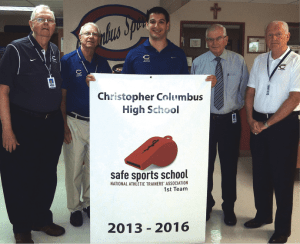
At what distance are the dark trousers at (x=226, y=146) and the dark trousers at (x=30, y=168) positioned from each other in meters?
1.32

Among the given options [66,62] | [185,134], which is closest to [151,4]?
[66,62]

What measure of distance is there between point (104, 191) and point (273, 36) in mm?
1745

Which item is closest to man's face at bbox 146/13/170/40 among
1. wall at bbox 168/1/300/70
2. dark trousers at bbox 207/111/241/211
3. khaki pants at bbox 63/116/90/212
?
dark trousers at bbox 207/111/241/211

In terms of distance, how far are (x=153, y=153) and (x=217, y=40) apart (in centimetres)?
126

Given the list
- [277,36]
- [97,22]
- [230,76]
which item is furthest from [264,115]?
[97,22]

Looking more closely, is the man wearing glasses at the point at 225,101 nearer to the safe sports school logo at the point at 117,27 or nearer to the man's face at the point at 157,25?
the man's face at the point at 157,25

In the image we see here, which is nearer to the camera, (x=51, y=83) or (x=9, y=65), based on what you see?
(x=9, y=65)

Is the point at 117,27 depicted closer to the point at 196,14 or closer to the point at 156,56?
the point at 196,14

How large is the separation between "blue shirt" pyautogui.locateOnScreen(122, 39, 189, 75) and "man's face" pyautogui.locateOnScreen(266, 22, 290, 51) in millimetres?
714

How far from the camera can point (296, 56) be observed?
220 centimetres

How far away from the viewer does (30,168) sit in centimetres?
222

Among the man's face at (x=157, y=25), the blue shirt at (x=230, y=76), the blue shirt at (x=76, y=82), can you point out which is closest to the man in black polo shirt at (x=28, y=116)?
the blue shirt at (x=76, y=82)

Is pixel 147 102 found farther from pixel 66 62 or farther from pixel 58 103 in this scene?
pixel 66 62

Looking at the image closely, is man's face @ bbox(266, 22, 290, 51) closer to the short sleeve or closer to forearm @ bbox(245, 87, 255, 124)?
forearm @ bbox(245, 87, 255, 124)
